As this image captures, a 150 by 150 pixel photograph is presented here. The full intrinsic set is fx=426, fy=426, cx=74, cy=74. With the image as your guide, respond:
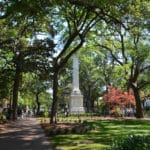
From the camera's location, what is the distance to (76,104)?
52.9m

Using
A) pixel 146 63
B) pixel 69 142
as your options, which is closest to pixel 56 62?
pixel 69 142

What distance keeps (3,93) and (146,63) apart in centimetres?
2316

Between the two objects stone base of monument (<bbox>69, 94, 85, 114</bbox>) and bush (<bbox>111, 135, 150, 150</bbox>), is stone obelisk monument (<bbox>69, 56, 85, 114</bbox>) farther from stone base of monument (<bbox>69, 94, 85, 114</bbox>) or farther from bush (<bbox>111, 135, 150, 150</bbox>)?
bush (<bbox>111, 135, 150, 150</bbox>)

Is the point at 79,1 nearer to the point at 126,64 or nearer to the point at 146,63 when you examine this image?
the point at 126,64

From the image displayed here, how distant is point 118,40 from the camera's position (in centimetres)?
4547

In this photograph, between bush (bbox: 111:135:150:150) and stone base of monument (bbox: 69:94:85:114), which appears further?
stone base of monument (bbox: 69:94:85:114)

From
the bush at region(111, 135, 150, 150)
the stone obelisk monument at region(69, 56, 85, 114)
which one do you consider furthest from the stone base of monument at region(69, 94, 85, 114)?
the bush at region(111, 135, 150, 150)

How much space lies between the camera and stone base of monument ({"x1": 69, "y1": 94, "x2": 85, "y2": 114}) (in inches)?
2066

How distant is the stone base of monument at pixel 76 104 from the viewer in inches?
2066

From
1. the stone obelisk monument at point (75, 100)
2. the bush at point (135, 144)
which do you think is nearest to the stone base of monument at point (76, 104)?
the stone obelisk monument at point (75, 100)

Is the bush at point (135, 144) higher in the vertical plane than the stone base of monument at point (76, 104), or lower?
lower

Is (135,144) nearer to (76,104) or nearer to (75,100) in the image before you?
(75,100)

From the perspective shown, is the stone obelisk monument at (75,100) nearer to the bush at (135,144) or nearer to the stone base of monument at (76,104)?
the stone base of monument at (76,104)

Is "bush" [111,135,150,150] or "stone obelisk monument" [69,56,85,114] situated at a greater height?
"stone obelisk monument" [69,56,85,114]
